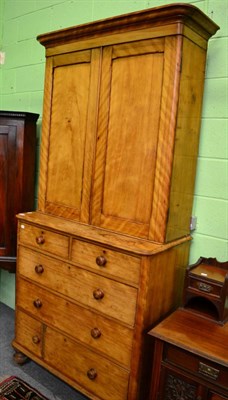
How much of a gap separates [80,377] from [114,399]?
25 centimetres

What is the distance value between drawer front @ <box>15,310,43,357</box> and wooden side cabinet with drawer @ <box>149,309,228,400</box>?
0.84 meters

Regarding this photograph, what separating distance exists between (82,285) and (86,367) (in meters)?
0.47

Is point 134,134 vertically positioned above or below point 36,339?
above

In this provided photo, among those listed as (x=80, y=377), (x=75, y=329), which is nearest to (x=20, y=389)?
(x=80, y=377)

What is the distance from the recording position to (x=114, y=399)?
1.75 metres

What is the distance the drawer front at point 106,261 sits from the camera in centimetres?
161

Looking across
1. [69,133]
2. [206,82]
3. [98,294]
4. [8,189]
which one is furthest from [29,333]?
[206,82]

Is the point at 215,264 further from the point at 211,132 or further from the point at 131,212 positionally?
the point at 211,132

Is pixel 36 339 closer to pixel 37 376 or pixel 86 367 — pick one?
pixel 37 376

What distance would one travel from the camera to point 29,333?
2.19 meters

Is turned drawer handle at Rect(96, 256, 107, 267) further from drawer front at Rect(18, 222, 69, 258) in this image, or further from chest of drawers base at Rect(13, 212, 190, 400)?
drawer front at Rect(18, 222, 69, 258)

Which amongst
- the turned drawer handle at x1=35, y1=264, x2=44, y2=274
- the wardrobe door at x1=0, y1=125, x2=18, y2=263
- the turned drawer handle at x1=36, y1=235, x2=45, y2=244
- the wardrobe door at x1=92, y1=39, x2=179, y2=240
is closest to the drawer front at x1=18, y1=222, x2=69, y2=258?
the turned drawer handle at x1=36, y1=235, x2=45, y2=244

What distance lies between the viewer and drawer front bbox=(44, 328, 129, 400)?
5.66 feet

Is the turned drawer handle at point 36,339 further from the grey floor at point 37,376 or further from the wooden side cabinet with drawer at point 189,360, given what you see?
the wooden side cabinet with drawer at point 189,360
